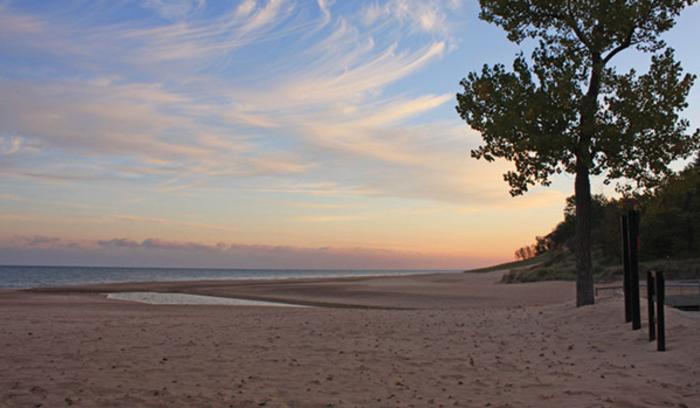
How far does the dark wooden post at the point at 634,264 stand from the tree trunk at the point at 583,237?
16.9ft

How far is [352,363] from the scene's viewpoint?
11.2 meters

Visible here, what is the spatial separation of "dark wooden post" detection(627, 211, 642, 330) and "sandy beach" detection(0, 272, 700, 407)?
0.99 ft

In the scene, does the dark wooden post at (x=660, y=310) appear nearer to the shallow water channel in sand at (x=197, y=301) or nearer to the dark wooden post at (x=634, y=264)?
the dark wooden post at (x=634, y=264)

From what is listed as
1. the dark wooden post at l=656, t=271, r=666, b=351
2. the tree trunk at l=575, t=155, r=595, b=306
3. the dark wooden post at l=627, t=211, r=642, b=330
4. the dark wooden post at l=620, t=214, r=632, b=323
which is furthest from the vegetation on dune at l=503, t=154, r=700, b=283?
the dark wooden post at l=656, t=271, r=666, b=351

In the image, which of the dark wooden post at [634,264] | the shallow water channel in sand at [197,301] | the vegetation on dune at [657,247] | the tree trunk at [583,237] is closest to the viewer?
the dark wooden post at [634,264]

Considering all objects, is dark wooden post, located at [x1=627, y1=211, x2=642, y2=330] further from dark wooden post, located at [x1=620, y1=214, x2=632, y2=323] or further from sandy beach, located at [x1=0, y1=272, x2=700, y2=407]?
dark wooden post, located at [x1=620, y1=214, x2=632, y2=323]

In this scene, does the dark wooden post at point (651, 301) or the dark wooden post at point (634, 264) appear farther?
the dark wooden post at point (634, 264)

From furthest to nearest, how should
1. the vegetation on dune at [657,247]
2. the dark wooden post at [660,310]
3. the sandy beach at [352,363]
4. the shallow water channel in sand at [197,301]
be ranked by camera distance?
1. the vegetation on dune at [657,247]
2. the shallow water channel in sand at [197,301]
3. the dark wooden post at [660,310]
4. the sandy beach at [352,363]

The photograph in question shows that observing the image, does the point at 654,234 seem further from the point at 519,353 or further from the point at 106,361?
the point at 106,361

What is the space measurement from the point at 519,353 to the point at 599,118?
9.55 meters

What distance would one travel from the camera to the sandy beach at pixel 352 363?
8508 millimetres

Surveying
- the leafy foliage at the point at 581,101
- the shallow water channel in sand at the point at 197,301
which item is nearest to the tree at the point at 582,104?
the leafy foliage at the point at 581,101

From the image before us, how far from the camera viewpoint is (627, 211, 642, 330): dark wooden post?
44.7ft

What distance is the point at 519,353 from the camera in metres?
12.3
